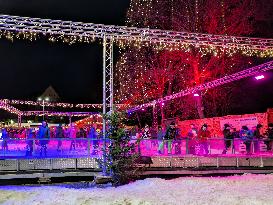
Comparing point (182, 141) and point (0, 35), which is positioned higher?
point (0, 35)

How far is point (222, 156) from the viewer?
17.2m

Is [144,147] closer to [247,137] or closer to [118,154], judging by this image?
[118,154]

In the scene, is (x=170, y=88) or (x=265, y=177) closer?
(x=265, y=177)

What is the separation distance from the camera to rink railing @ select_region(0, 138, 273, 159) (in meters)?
16.0

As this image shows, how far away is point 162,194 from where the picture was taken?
1199 cm

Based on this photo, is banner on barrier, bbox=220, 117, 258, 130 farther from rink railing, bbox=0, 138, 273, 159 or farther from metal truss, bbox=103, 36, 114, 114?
metal truss, bbox=103, 36, 114, 114

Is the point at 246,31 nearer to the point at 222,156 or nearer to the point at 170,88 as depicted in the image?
the point at 170,88

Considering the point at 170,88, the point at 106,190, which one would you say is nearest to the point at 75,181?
the point at 106,190

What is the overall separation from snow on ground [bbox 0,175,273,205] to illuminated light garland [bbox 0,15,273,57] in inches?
209

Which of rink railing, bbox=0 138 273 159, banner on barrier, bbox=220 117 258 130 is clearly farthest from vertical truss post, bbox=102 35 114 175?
banner on barrier, bbox=220 117 258 130

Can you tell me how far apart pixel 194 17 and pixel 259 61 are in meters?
6.08

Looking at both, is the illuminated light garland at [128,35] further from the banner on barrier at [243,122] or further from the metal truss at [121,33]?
the banner on barrier at [243,122]

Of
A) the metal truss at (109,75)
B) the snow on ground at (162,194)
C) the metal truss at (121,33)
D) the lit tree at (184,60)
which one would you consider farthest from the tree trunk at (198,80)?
the snow on ground at (162,194)

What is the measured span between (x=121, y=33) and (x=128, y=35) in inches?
11.0
